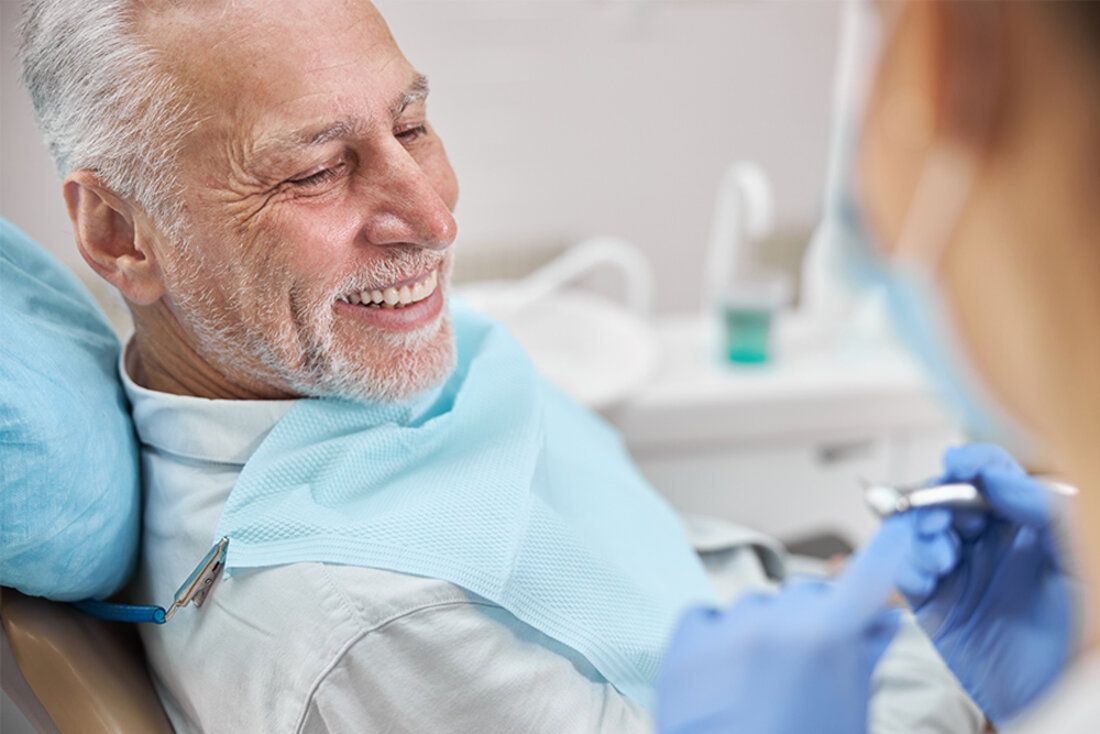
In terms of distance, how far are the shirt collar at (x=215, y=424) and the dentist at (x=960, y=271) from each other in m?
0.43

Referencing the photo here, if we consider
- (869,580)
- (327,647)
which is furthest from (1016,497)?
(327,647)

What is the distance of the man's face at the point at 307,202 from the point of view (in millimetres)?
791

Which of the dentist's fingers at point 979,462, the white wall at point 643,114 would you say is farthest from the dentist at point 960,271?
the white wall at point 643,114

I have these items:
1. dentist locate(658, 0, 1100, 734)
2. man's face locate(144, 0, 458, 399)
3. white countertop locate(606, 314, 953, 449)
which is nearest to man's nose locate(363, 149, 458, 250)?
man's face locate(144, 0, 458, 399)

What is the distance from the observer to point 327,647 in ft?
2.65

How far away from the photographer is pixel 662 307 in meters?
2.31

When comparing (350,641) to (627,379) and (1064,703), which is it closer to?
(1064,703)

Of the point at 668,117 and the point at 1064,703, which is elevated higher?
the point at 1064,703

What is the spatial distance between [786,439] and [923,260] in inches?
51.1

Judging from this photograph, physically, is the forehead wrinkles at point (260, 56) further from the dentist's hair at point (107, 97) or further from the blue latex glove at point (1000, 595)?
the blue latex glove at point (1000, 595)

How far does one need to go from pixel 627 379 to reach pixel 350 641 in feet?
2.99

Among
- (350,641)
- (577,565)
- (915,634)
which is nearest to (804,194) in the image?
(915,634)

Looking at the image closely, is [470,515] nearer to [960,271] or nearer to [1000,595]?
[1000,595]

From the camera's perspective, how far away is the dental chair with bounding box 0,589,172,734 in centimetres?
86
